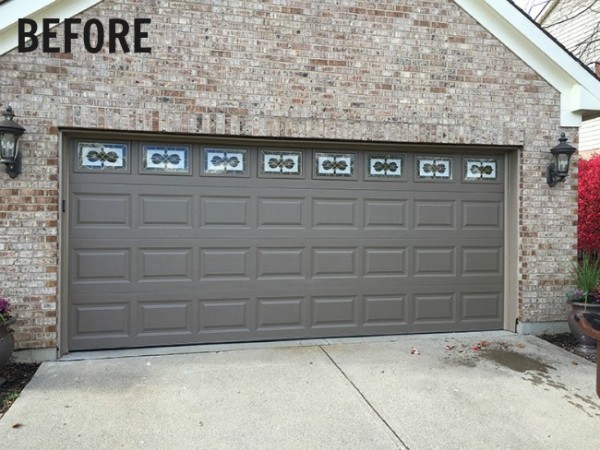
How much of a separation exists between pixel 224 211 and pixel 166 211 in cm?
63

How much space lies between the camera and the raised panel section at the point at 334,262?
5141mm

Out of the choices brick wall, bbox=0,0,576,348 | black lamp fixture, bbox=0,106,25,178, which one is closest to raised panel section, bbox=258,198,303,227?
brick wall, bbox=0,0,576,348

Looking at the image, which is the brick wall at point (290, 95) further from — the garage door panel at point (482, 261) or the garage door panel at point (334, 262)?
the garage door panel at point (334, 262)

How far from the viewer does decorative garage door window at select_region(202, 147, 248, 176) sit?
4.91m

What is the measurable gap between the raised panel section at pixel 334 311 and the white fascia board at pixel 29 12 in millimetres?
3988

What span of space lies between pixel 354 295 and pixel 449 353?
1.23 metres

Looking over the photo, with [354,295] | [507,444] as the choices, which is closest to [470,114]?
[354,295]

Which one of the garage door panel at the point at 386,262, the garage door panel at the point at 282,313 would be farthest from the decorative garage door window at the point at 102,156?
the garage door panel at the point at 386,262

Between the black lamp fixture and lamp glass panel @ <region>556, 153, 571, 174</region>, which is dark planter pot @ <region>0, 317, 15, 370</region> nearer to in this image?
the black lamp fixture

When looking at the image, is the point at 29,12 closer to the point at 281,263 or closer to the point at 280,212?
the point at 280,212

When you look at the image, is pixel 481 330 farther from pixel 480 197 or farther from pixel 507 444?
pixel 507 444

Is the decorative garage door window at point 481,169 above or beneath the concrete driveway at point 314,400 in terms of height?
above

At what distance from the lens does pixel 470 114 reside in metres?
5.21

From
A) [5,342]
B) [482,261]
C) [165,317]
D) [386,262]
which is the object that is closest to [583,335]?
[482,261]
